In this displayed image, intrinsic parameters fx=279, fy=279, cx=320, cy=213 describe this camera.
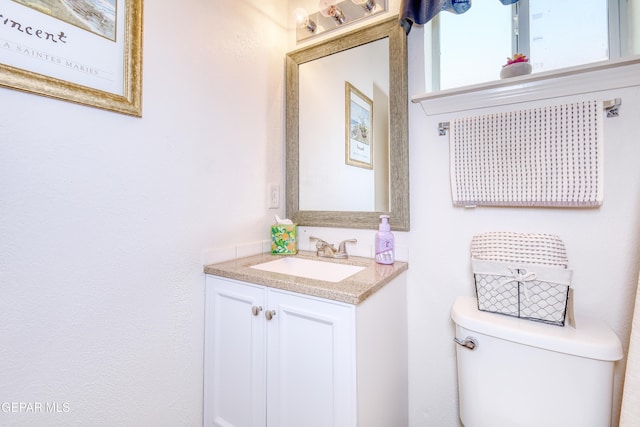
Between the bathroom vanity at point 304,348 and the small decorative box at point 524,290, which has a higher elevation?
the small decorative box at point 524,290

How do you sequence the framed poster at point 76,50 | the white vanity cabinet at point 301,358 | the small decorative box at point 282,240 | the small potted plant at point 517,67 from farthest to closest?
the small decorative box at point 282,240, the small potted plant at point 517,67, the white vanity cabinet at point 301,358, the framed poster at point 76,50

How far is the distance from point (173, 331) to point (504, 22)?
171cm

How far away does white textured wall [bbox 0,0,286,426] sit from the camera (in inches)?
28.0

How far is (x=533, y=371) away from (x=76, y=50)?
5.10 ft

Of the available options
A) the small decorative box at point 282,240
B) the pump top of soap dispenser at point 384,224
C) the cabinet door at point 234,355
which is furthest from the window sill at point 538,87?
the cabinet door at point 234,355

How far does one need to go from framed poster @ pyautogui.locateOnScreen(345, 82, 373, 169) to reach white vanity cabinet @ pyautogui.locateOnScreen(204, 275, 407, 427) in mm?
572

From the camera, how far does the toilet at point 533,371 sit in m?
0.70

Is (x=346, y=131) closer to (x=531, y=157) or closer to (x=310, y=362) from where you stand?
(x=531, y=157)

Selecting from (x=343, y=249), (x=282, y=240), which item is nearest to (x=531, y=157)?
(x=343, y=249)

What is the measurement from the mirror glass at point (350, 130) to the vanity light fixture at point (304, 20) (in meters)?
0.10

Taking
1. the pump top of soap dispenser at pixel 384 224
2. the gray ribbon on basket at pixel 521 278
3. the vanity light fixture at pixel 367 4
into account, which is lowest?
the gray ribbon on basket at pixel 521 278

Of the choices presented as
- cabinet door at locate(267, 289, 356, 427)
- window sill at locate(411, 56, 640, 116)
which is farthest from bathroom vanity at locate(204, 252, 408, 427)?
window sill at locate(411, 56, 640, 116)

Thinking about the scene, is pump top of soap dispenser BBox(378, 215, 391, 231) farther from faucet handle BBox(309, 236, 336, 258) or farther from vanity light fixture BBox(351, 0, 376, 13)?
vanity light fixture BBox(351, 0, 376, 13)

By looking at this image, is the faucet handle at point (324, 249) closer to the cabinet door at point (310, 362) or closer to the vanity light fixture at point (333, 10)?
the cabinet door at point (310, 362)
